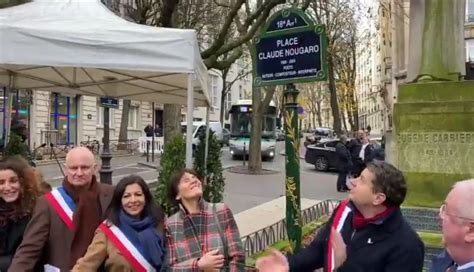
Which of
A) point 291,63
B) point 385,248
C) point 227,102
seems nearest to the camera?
point 385,248

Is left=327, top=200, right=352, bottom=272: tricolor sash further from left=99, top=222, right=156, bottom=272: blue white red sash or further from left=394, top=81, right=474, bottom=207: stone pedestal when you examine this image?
left=394, top=81, right=474, bottom=207: stone pedestal

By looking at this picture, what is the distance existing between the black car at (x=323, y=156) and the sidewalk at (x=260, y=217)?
1134cm

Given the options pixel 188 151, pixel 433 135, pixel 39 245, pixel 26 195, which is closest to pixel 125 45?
pixel 188 151

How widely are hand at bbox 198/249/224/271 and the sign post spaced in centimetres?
189

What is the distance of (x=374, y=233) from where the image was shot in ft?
9.63

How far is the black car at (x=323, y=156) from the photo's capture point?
949 inches

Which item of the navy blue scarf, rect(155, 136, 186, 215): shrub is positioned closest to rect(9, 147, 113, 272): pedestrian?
the navy blue scarf

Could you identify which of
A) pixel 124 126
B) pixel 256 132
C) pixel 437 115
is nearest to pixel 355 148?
pixel 256 132

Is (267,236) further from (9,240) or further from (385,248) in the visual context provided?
(385,248)

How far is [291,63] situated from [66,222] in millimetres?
2468

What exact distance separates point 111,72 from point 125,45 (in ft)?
7.66

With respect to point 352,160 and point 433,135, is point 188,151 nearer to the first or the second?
point 433,135

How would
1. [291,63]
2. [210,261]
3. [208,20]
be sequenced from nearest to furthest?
1. [210,261]
2. [291,63]
3. [208,20]

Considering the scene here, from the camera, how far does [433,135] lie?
7.44 meters
